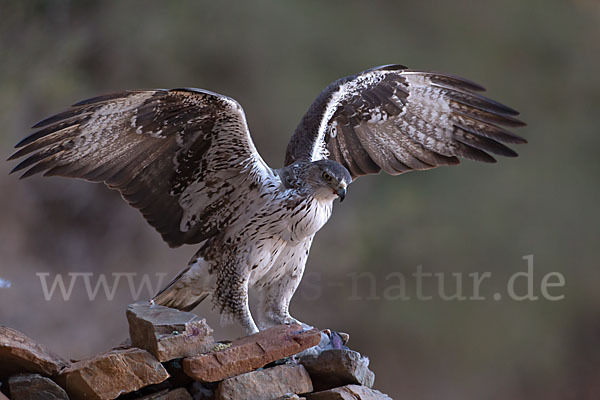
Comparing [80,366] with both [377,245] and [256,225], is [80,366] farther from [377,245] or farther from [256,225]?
[377,245]

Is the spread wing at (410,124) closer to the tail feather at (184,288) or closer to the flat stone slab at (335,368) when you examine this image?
the tail feather at (184,288)

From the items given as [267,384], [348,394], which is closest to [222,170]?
[267,384]

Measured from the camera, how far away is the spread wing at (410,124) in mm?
3084

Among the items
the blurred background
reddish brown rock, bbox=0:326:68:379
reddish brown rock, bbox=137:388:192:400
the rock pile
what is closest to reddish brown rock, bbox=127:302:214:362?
the rock pile

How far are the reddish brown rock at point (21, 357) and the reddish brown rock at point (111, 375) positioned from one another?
57 mm

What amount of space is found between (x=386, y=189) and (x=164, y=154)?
13.3 feet

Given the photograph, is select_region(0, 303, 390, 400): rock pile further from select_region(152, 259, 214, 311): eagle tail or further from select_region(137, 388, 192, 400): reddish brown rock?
select_region(152, 259, 214, 311): eagle tail

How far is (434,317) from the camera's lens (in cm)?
623

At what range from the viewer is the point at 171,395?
7.14 feet

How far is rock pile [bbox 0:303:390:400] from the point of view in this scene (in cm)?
206

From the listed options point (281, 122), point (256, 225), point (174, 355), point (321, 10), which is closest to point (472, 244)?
point (281, 122)

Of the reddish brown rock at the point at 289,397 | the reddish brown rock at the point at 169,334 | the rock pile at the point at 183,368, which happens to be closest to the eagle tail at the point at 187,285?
the rock pile at the point at 183,368

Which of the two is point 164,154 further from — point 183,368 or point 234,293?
point 183,368

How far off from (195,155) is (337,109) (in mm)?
772
